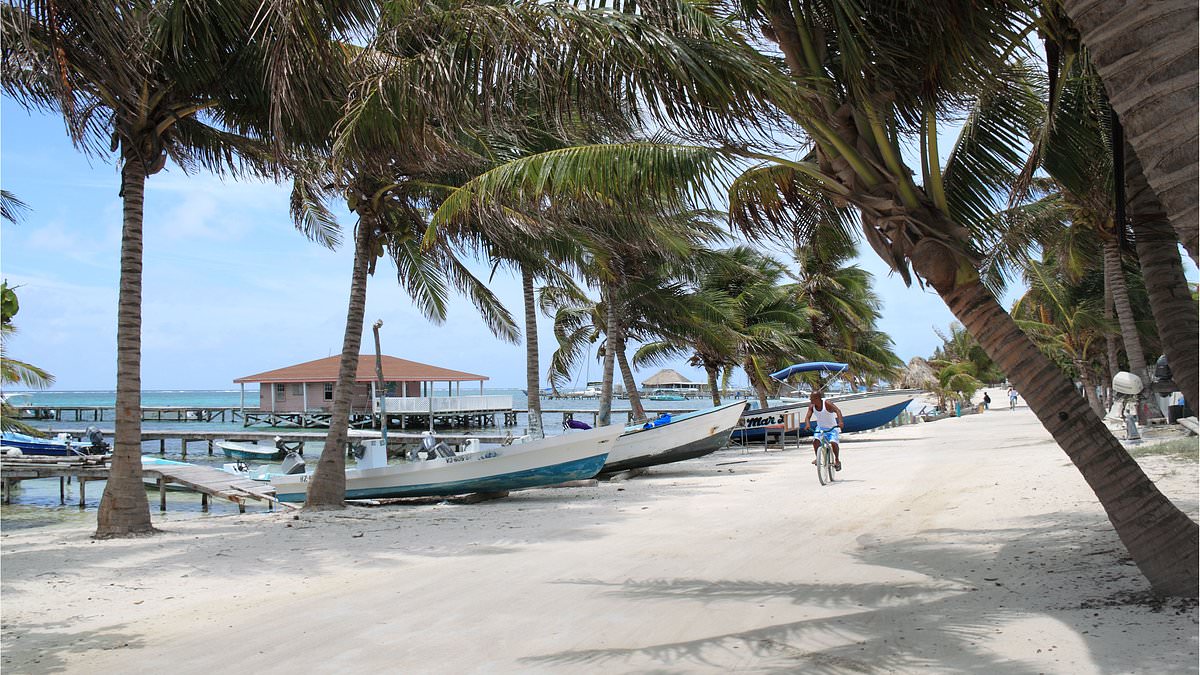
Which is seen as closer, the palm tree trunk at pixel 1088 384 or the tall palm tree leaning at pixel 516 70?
the tall palm tree leaning at pixel 516 70

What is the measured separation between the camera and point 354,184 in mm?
12273

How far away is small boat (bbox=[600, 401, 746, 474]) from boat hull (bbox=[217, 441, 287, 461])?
2209 cm

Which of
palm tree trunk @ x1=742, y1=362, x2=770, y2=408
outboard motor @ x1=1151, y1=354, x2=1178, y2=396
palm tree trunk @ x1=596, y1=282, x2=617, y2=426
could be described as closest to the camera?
outboard motor @ x1=1151, y1=354, x2=1178, y2=396

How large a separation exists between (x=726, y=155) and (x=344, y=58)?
14.3 feet

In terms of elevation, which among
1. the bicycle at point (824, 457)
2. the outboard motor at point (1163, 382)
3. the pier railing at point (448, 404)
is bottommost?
the bicycle at point (824, 457)

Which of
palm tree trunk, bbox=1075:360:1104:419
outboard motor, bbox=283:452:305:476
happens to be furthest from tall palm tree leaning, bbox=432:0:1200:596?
palm tree trunk, bbox=1075:360:1104:419

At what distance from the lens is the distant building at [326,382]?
46.8 metres

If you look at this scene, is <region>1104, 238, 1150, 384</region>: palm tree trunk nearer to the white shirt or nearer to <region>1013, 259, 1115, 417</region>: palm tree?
the white shirt

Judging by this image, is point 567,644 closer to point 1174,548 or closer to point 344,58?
point 1174,548

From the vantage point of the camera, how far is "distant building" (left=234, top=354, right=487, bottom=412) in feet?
153

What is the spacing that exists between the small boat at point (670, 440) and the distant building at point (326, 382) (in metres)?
29.9

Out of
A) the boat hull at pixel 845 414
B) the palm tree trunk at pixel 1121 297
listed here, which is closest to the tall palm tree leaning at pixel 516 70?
the palm tree trunk at pixel 1121 297

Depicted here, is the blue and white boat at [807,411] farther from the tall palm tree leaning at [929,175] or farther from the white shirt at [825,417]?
the tall palm tree leaning at [929,175]

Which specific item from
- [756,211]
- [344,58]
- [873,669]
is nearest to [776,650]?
[873,669]
